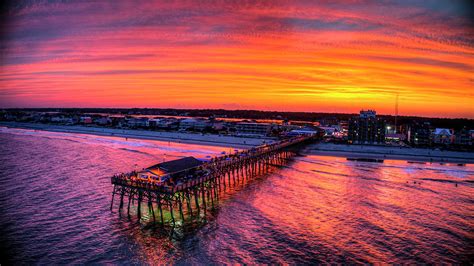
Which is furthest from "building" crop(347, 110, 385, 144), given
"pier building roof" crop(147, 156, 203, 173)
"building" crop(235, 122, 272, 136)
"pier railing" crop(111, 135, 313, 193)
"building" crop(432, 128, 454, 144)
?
"pier building roof" crop(147, 156, 203, 173)

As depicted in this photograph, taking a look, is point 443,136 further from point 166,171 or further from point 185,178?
point 166,171

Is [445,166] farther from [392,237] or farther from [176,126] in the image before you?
[176,126]

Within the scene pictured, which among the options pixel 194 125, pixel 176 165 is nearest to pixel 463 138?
pixel 194 125

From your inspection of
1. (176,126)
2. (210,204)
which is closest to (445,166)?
(210,204)

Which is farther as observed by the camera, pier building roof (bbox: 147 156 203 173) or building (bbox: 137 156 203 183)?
pier building roof (bbox: 147 156 203 173)

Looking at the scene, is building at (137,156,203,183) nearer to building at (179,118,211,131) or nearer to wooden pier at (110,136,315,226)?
wooden pier at (110,136,315,226)

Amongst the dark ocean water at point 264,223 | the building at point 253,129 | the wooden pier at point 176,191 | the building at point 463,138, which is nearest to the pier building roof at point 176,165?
the wooden pier at point 176,191
